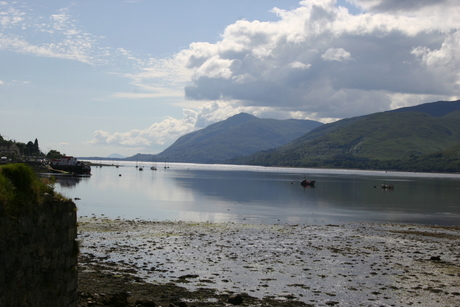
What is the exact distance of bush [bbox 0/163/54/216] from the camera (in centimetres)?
1102

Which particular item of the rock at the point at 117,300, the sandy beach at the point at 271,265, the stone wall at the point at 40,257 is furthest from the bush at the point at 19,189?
the sandy beach at the point at 271,265

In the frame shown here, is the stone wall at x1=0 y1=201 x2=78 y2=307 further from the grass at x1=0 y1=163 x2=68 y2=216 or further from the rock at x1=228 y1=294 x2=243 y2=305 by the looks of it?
the rock at x1=228 y1=294 x2=243 y2=305

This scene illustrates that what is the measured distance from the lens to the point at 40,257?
40.1 feet

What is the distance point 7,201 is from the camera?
10.9 meters

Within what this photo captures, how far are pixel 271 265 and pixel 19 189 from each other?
18392 mm

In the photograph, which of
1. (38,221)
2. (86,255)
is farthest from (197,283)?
(38,221)

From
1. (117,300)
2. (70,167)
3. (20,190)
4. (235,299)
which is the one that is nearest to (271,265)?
(235,299)

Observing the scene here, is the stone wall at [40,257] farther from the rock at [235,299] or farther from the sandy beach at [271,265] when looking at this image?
the rock at [235,299]

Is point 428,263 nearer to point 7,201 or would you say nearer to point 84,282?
point 84,282

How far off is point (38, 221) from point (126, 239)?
75.3 feet

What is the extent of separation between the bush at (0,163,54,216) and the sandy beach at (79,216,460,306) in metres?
6.77

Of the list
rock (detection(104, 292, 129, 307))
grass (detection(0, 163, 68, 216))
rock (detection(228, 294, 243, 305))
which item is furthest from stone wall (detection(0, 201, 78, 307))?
rock (detection(228, 294, 243, 305))

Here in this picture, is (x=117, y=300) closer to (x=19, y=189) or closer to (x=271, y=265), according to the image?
(x=19, y=189)

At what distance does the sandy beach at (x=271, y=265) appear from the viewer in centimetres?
2033
